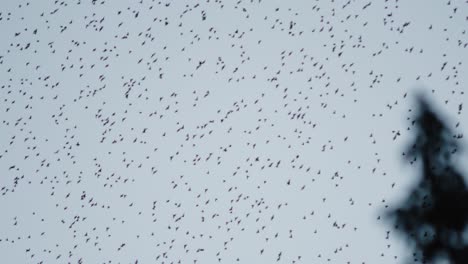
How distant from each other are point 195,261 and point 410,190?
13.2 ft

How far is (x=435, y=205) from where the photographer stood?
19.7 feet

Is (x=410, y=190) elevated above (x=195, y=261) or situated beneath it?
elevated above

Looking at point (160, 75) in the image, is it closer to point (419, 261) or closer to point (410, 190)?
point (410, 190)

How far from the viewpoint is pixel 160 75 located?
320 inches

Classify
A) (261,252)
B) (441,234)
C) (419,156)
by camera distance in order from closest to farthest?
(419,156), (441,234), (261,252)

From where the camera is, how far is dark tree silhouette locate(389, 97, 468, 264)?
5.36m

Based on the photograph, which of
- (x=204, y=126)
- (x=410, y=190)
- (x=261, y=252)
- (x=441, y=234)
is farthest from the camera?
(x=204, y=126)

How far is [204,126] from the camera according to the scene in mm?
7699

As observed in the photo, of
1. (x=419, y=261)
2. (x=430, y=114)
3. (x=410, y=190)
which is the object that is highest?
(x=430, y=114)

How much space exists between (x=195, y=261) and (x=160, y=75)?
12.6 feet

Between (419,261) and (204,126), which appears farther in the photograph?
(204,126)

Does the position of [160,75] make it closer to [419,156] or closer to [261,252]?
[261,252]

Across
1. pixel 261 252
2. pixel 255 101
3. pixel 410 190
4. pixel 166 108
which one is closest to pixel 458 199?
pixel 410 190

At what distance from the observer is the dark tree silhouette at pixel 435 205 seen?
5359 millimetres
